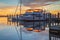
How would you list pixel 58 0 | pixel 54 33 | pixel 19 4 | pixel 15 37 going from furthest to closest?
pixel 19 4 < pixel 58 0 < pixel 15 37 < pixel 54 33

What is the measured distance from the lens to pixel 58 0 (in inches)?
199

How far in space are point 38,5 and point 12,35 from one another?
168 centimetres

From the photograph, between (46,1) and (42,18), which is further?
(42,18)

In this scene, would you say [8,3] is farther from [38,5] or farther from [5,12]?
[38,5]

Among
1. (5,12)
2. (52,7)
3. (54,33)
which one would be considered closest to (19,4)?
(5,12)

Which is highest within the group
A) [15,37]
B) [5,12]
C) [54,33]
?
[5,12]

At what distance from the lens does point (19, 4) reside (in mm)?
5398

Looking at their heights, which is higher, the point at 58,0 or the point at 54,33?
the point at 58,0

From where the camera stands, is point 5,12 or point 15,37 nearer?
point 15,37

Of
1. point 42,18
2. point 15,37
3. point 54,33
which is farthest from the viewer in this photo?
point 42,18

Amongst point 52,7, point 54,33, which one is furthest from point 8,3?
point 54,33

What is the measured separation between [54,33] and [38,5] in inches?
110

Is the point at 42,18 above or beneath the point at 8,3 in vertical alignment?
beneath

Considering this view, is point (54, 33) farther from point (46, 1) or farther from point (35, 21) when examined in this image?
point (35, 21)
